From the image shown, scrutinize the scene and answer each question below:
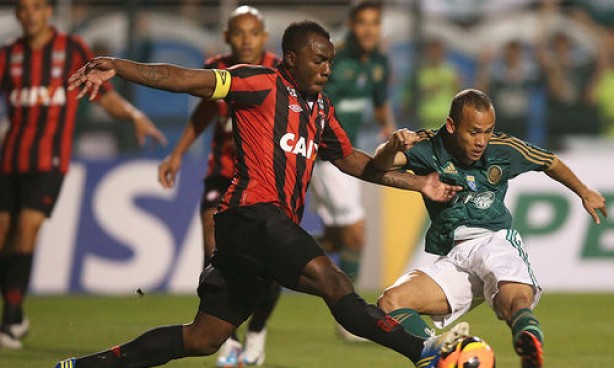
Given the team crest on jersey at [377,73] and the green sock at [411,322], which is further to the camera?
the team crest on jersey at [377,73]

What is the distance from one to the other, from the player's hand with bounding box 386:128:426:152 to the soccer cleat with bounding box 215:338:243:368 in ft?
6.93

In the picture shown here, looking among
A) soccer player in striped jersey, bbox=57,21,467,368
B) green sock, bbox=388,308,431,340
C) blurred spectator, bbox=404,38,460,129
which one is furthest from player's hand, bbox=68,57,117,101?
blurred spectator, bbox=404,38,460,129

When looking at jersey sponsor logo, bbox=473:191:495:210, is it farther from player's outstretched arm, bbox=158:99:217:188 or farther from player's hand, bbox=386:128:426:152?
player's outstretched arm, bbox=158:99:217:188

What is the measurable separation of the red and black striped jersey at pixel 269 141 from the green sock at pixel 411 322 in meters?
0.74

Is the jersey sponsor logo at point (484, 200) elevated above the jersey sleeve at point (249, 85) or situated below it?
below

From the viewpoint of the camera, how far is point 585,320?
36.6 ft

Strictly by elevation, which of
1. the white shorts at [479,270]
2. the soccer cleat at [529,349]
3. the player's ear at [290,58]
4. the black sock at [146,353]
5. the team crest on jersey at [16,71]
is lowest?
the black sock at [146,353]

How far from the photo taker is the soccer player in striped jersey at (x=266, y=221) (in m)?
6.39

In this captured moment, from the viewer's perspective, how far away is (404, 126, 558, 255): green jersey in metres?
7.38

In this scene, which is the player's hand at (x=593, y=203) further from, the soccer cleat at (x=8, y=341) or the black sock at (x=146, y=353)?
the soccer cleat at (x=8, y=341)

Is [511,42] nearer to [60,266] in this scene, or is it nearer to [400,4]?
[400,4]

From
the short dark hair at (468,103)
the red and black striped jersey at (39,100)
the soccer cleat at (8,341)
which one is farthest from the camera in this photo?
the red and black striped jersey at (39,100)

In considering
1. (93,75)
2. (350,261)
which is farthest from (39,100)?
(93,75)

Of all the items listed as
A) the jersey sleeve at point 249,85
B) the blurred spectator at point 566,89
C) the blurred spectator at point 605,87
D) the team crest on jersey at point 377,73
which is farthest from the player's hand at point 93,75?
the blurred spectator at point 605,87
